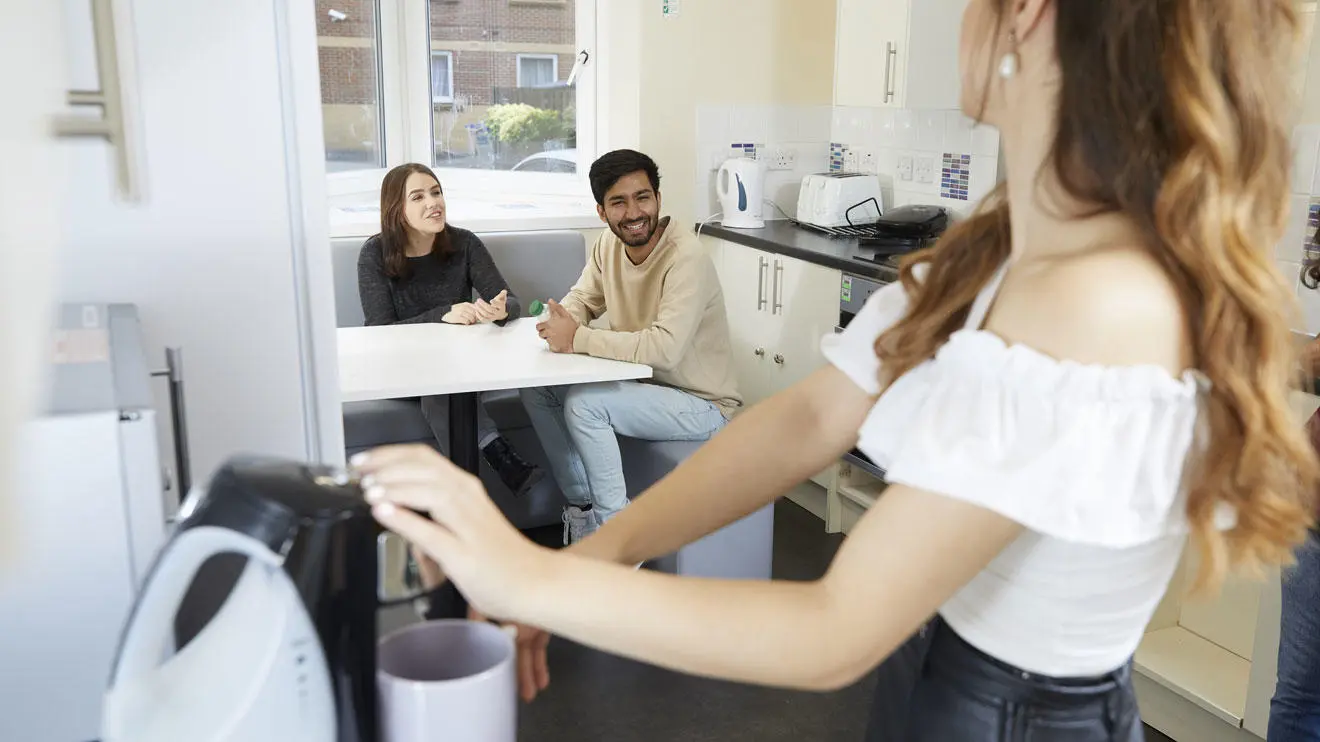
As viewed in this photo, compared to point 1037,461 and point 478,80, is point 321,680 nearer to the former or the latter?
point 1037,461

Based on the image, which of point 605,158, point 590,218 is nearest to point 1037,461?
point 605,158

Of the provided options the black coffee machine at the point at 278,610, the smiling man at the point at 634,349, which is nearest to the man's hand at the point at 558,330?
the smiling man at the point at 634,349

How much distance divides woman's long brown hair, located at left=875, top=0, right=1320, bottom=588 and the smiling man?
207cm

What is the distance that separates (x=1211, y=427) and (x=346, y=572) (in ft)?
1.85

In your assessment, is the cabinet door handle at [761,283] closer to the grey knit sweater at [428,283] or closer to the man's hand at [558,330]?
the grey knit sweater at [428,283]

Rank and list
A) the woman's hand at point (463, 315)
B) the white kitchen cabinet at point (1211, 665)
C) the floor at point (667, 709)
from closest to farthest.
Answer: the white kitchen cabinet at point (1211, 665) → the floor at point (667, 709) → the woman's hand at point (463, 315)

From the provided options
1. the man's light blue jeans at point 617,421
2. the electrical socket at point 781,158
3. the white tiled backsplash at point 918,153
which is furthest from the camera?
the electrical socket at point 781,158

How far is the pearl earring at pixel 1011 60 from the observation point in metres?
0.77

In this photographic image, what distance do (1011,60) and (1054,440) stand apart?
27 cm

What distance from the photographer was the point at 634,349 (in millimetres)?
2795

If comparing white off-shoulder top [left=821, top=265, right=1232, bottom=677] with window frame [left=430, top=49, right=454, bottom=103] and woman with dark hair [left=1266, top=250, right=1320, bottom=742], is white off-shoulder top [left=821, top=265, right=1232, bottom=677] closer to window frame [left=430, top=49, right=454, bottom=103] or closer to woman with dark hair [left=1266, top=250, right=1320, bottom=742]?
woman with dark hair [left=1266, top=250, right=1320, bottom=742]

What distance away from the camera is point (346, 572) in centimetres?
55

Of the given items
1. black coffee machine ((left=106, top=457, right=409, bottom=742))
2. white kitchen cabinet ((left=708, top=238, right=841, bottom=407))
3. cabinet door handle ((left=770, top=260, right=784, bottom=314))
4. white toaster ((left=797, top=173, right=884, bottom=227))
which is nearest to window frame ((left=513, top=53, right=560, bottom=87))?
white kitchen cabinet ((left=708, top=238, right=841, bottom=407))

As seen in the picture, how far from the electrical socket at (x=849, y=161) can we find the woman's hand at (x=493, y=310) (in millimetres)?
1702
